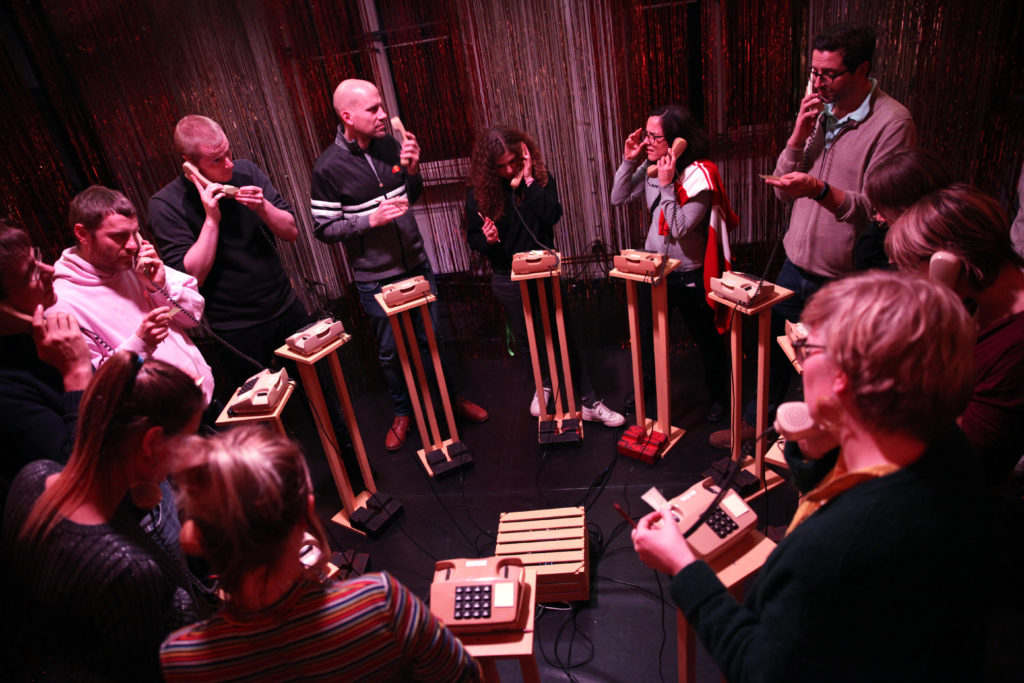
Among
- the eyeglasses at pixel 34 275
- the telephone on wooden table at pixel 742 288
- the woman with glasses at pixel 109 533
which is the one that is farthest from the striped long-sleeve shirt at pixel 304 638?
the telephone on wooden table at pixel 742 288

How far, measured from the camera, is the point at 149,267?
2.23 metres

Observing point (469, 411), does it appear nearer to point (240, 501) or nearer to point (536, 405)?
point (536, 405)

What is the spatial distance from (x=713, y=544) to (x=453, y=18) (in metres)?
2.93

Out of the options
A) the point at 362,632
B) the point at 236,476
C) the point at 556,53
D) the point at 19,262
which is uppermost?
the point at 556,53

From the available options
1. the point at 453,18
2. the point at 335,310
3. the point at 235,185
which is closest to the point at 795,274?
the point at 453,18

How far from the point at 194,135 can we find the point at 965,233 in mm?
2706

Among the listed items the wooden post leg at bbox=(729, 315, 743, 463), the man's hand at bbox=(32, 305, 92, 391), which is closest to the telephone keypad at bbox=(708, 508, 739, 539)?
the wooden post leg at bbox=(729, 315, 743, 463)

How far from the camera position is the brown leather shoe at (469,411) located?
11.1 feet

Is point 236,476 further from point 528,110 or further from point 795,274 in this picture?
point 528,110

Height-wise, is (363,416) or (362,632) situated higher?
(362,632)

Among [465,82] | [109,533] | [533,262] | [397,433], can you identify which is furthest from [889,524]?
[465,82]

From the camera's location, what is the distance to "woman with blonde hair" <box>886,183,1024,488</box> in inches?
58.3

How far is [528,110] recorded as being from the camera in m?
3.41

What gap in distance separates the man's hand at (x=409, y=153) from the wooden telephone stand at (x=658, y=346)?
1118 millimetres
